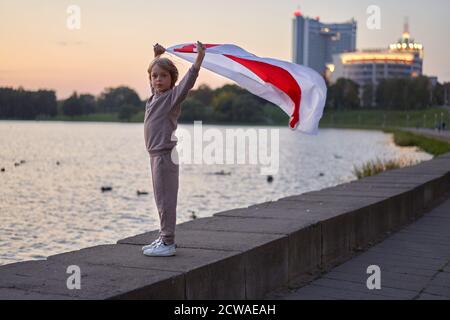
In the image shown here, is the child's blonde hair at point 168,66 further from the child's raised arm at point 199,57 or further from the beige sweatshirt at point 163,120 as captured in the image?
the child's raised arm at point 199,57

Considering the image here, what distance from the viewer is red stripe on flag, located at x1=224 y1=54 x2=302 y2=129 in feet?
24.1

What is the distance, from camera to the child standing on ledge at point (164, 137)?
6.21 metres

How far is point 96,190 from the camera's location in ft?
118

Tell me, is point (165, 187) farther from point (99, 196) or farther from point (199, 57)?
point (99, 196)

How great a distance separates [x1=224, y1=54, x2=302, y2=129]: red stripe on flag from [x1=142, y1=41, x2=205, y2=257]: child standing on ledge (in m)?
Answer: 1.14

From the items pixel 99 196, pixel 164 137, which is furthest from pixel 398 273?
pixel 99 196

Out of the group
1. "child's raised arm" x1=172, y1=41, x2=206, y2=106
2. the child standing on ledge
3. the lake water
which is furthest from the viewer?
the lake water

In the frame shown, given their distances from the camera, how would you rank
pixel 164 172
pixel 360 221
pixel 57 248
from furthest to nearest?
pixel 57 248
pixel 360 221
pixel 164 172

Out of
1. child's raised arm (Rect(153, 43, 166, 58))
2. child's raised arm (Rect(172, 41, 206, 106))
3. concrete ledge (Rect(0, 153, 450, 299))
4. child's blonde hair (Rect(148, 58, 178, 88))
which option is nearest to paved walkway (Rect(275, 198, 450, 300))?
concrete ledge (Rect(0, 153, 450, 299))

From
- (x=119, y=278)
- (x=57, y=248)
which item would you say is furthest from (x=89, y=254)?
(x=57, y=248)

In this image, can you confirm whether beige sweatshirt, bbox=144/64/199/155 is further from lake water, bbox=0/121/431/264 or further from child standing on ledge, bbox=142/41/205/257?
lake water, bbox=0/121/431/264

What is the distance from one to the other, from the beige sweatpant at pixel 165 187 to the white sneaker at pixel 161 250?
0.04 metres

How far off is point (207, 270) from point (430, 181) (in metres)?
9.29
